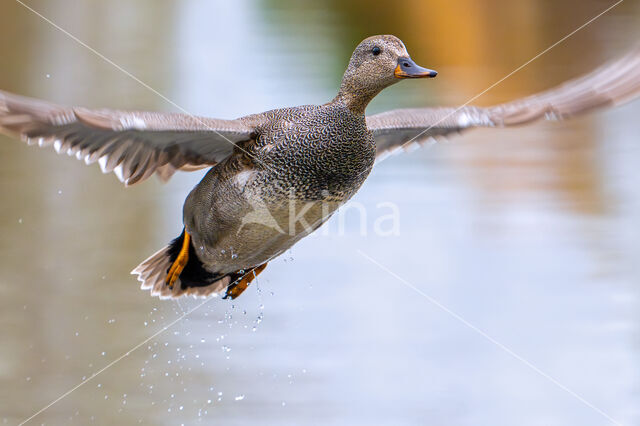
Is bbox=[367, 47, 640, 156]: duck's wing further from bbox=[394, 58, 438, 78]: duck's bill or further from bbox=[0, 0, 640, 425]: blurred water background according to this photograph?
bbox=[0, 0, 640, 425]: blurred water background

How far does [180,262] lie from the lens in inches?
180

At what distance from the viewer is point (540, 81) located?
11.2 m

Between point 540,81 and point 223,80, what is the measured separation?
3.44 m

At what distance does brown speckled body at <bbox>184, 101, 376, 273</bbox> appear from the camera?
3.99 m

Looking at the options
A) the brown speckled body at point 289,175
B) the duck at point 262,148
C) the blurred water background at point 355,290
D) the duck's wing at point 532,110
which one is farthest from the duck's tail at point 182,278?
the duck's wing at point 532,110

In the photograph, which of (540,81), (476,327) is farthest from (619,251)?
(540,81)

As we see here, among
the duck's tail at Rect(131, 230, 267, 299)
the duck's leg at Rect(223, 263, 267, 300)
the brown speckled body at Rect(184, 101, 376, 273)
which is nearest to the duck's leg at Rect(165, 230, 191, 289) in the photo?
the duck's tail at Rect(131, 230, 267, 299)

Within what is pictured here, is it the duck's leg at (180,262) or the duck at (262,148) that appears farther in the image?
the duck's leg at (180,262)

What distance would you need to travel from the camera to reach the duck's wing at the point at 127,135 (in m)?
3.56

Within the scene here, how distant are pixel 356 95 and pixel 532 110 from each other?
2.85 ft

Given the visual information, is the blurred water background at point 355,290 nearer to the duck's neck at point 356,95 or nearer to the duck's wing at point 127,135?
the duck's wing at point 127,135

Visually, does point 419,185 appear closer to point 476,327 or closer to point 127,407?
point 476,327

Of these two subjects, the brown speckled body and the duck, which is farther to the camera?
the brown speckled body

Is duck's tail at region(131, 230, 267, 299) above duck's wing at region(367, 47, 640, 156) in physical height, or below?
below
